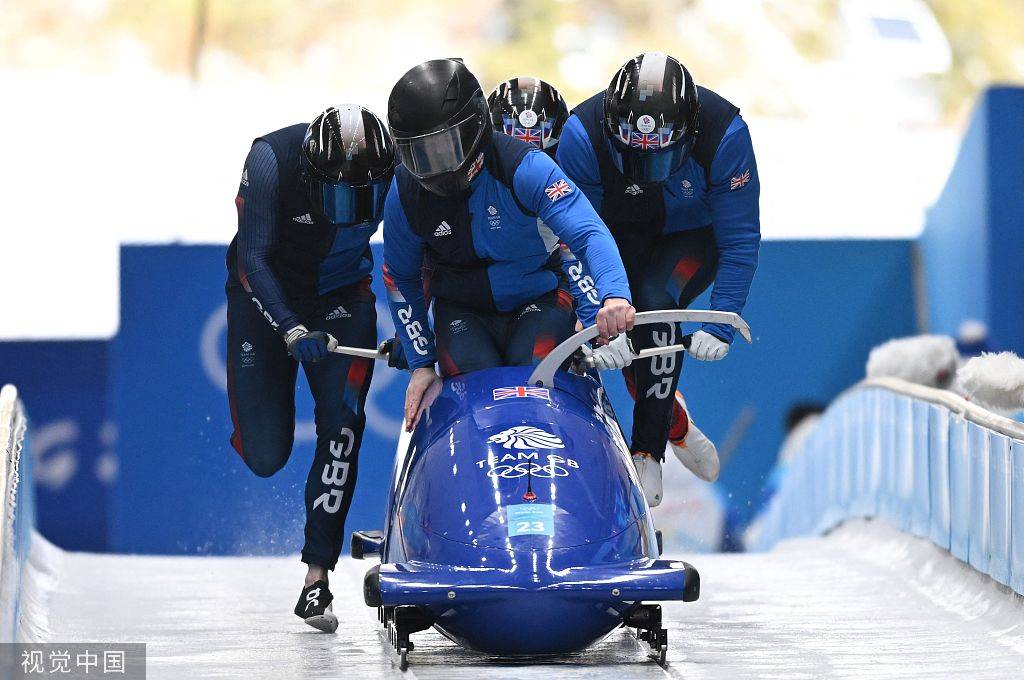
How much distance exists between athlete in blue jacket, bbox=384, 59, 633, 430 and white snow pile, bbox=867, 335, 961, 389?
3.67 meters

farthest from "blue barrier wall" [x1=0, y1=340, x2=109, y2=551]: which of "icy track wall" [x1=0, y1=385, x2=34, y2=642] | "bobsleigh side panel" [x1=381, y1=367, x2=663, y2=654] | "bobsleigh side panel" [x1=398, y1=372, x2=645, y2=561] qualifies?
"bobsleigh side panel" [x1=398, y1=372, x2=645, y2=561]

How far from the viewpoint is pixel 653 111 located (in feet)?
16.4

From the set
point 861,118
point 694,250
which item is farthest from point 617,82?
point 861,118

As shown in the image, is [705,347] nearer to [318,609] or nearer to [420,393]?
[420,393]

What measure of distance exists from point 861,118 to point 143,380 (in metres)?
8.29

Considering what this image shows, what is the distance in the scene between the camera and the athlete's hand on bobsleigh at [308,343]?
16.7 ft

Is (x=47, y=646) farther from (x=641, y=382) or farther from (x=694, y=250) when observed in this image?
(x=694, y=250)

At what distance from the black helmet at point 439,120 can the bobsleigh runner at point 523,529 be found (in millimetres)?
588

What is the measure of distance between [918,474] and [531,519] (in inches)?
120

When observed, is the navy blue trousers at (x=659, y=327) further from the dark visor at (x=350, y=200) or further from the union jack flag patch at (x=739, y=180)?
the dark visor at (x=350, y=200)

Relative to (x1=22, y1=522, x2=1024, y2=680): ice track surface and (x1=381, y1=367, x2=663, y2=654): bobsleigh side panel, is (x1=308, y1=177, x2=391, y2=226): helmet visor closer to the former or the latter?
(x1=381, y1=367, x2=663, y2=654): bobsleigh side panel

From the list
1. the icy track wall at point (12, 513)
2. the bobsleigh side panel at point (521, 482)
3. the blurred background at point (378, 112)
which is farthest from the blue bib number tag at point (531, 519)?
the blurred background at point (378, 112)

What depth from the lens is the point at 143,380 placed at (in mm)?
9359

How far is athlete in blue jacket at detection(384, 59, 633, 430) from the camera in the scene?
14.8 ft
